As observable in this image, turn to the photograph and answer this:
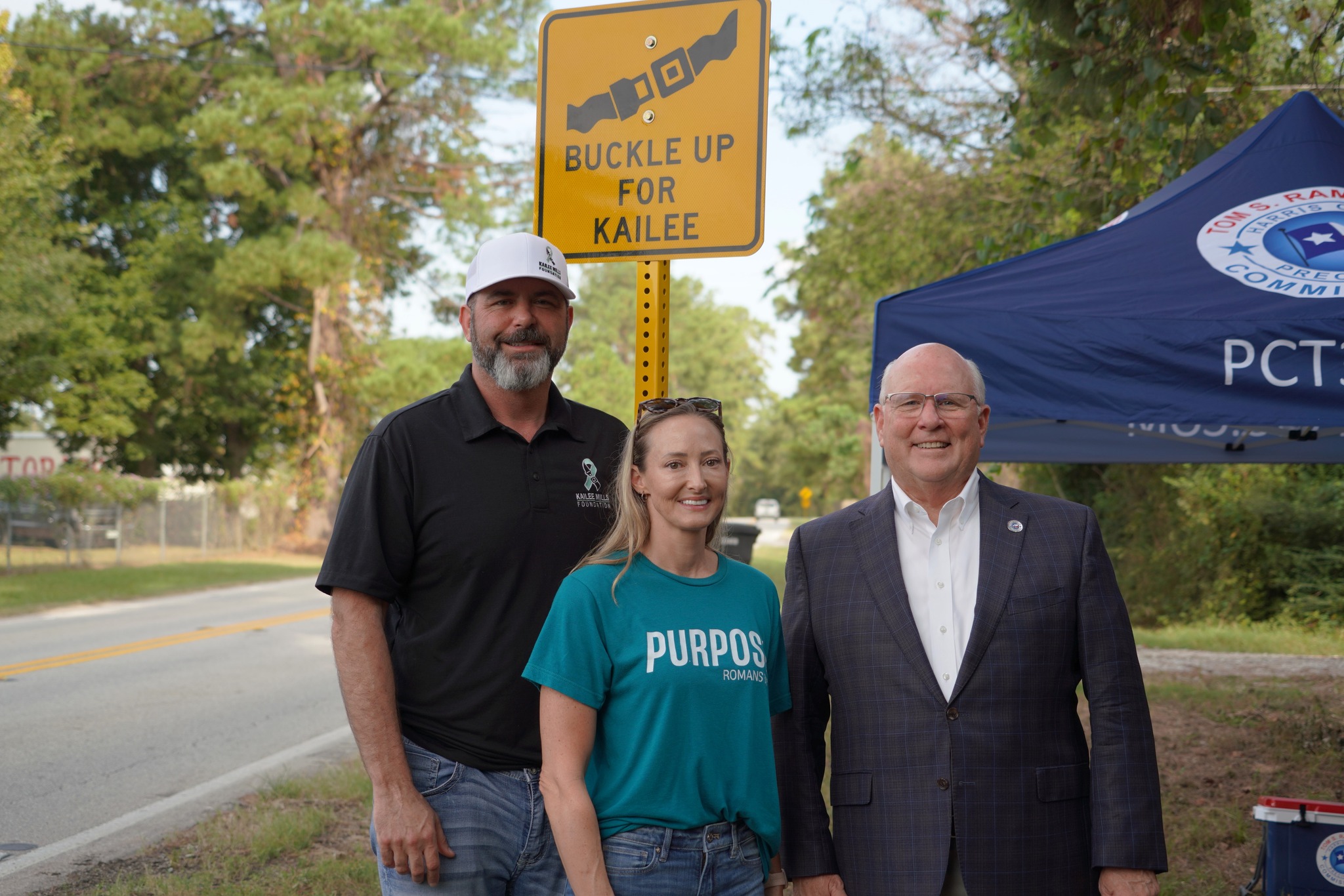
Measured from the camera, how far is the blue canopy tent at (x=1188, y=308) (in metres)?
4.40

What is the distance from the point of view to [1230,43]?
226 inches

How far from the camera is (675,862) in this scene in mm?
2391

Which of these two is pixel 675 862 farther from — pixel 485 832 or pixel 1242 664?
pixel 1242 664

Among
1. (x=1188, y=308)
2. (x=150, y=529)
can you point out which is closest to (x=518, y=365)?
(x=1188, y=308)

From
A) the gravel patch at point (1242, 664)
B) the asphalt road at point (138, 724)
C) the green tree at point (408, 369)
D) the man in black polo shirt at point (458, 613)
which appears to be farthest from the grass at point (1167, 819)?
the green tree at point (408, 369)

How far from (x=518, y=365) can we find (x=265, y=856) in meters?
3.71

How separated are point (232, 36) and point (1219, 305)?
3128 centimetres

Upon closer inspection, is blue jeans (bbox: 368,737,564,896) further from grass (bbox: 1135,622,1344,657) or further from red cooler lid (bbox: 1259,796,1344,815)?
grass (bbox: 1135,622,1344,657)

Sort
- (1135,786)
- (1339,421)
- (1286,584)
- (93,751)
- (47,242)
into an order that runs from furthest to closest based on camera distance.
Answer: (47,242) < (1286,584) < (93,751) < (1339,421) < (1135,786)

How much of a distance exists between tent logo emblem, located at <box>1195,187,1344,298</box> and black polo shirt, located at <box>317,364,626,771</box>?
318cm

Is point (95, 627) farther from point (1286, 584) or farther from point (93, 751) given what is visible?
point (1286, 584)

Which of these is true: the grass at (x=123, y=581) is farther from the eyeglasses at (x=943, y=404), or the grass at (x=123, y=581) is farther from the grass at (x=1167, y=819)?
the eyeglasses at (x=943, y=404)

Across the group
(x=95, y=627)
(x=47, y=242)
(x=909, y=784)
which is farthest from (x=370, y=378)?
(x=909, y=784)

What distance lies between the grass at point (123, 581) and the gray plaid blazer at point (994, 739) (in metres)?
15.6
